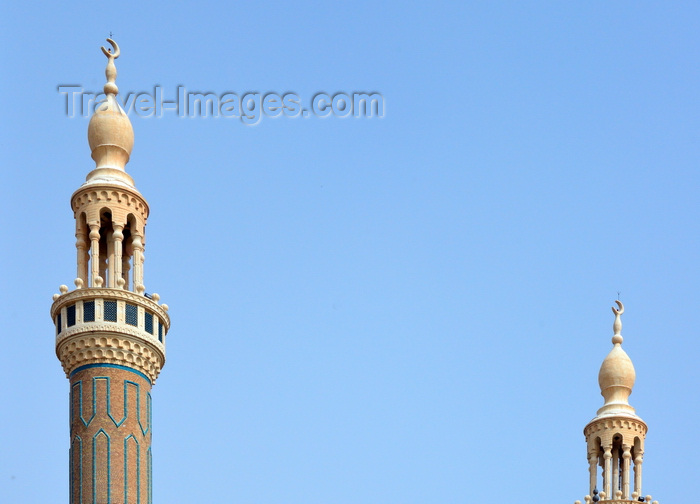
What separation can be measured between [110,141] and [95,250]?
3235mm

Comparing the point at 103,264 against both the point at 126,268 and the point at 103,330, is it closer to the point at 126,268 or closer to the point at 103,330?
the point at 126,268

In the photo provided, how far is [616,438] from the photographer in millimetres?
50625

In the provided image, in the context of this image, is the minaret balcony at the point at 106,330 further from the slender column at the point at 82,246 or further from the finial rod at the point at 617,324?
the finial rod at the point at 617,324

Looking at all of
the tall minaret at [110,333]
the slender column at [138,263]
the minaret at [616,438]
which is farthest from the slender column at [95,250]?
the minaret at [616,438]

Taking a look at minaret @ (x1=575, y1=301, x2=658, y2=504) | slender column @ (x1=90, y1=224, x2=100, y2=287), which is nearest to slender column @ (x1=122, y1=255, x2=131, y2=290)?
slender column @ (x1=90, y1=224, x2=100, y2=287)

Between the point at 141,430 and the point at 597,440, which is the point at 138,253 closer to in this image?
the point at 141,430

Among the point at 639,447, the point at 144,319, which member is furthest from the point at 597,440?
the point at 144,319

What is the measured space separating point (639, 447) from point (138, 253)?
16931 millimetres

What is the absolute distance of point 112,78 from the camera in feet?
147

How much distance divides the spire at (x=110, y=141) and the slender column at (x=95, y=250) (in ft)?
4.93

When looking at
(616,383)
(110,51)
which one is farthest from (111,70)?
(616,383)

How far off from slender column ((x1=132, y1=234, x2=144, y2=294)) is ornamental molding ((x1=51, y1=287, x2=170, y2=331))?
0.39 m

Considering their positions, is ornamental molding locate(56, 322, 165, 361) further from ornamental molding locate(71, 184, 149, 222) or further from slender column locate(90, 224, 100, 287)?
ornamental molding locate(71, 184, 149, 222)

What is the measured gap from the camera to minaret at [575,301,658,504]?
49.8 metres
